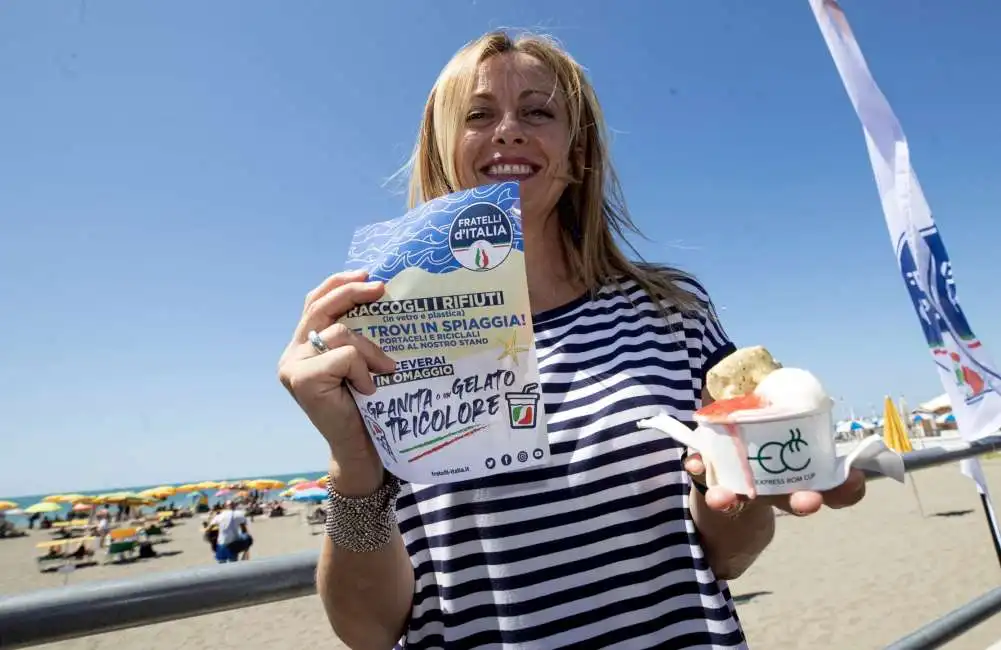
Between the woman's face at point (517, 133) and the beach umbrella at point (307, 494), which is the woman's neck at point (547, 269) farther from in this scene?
the beach umbrella at point (307, 494)

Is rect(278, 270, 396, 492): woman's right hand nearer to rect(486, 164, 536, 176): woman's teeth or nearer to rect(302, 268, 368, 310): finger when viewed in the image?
rect(302, 268, 368, 310): finger

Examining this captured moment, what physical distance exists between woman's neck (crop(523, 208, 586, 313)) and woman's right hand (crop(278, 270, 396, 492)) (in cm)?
56

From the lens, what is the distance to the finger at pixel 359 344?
870 millimetres

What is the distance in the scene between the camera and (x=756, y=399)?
881mm

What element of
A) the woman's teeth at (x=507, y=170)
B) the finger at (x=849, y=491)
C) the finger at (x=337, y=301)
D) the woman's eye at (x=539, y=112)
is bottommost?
the finger at (x=849, y=491)

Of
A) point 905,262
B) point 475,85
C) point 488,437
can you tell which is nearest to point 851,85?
point 905,262

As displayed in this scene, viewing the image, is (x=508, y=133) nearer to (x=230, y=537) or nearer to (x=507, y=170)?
(x=507, y=170)

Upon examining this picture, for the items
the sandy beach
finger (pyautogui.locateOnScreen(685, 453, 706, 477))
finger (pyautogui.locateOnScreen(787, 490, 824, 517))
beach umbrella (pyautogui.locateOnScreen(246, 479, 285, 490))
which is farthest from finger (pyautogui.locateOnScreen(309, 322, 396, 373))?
beach umbrella (pyautogui.locateOnScreen(246, 479, 285, 490))

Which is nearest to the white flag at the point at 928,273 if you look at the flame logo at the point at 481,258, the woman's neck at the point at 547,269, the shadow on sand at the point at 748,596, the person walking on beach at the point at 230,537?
the woman's neck at the point at 547,269

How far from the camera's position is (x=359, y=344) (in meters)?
0.88

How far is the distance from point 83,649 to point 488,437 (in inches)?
427

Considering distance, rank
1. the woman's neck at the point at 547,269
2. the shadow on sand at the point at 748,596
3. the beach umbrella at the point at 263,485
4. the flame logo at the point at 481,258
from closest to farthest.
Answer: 1. the flame logo at the point at 481,258
2. the woman's neck at the point at 547,269
3. the shadow on sand at the point at 748,596
4. the beach umbrella at the point at 263,485

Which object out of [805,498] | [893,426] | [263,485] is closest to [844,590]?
[893,426]

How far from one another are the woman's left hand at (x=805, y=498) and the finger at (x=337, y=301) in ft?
1.99
